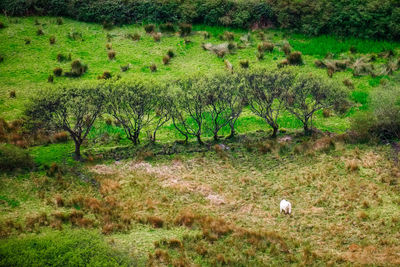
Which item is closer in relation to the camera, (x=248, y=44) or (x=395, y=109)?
(x=395, y=109)

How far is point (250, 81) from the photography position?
92.3 ft

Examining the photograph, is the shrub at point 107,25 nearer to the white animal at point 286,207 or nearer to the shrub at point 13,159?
the shrub at point 13,159

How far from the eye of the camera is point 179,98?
26.5 metres

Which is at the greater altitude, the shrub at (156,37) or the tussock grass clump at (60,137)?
the shrub at (156,37)

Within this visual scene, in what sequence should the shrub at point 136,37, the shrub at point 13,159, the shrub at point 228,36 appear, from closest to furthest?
1. the shrub at point 13,159
2. the shrub at point 136,37
3. the shrub at point 228,36

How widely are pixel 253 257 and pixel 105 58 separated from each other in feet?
94.3

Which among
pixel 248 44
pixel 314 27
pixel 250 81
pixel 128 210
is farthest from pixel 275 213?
pixel 314 27

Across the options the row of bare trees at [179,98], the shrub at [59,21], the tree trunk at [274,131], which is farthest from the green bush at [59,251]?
the shrub at [59,21]

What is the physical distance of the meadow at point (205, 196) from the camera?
1700 cm

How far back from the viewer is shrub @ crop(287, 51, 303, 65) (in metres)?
37.0

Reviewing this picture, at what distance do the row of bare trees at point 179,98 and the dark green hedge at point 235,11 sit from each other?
57.6 feet

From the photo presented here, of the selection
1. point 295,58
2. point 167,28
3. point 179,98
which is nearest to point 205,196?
point 179,98

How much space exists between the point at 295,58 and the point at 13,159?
2898 centimetres

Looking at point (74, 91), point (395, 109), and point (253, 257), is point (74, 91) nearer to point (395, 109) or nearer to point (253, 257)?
point (253, 257)
